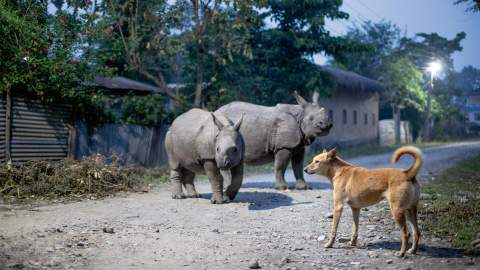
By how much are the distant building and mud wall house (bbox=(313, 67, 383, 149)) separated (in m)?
12.8

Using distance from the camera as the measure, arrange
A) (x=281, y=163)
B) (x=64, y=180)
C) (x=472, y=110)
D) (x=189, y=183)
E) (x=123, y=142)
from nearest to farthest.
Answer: (x=189, y=183) → (x=64, y=180) → (x=281, y=163) → (x=123, y=142) → (x=472, y=110)

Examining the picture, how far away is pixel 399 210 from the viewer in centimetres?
519

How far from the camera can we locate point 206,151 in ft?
29.1

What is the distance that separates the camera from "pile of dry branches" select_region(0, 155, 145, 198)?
32.7ft

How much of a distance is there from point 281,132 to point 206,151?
7.75 ft

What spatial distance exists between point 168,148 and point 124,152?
5509 mm

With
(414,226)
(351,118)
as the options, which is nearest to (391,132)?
(351,118)

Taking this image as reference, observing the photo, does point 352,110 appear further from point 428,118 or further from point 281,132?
point 281,132

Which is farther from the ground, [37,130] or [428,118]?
[428,118]

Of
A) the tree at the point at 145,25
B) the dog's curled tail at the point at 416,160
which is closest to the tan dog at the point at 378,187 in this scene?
the dog's curled tail at the point at 416,160

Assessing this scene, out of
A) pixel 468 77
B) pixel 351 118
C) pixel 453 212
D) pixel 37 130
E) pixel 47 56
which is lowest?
pixel 453 212

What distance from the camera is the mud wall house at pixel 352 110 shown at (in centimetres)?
2623

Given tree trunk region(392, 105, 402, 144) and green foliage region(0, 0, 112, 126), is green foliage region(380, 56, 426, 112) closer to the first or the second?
tree trunk region(392, 105, 402, 144)

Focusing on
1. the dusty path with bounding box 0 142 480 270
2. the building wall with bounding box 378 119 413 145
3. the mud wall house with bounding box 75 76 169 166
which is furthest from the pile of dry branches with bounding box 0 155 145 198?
the building wall with bounding box 378 119 413 145
